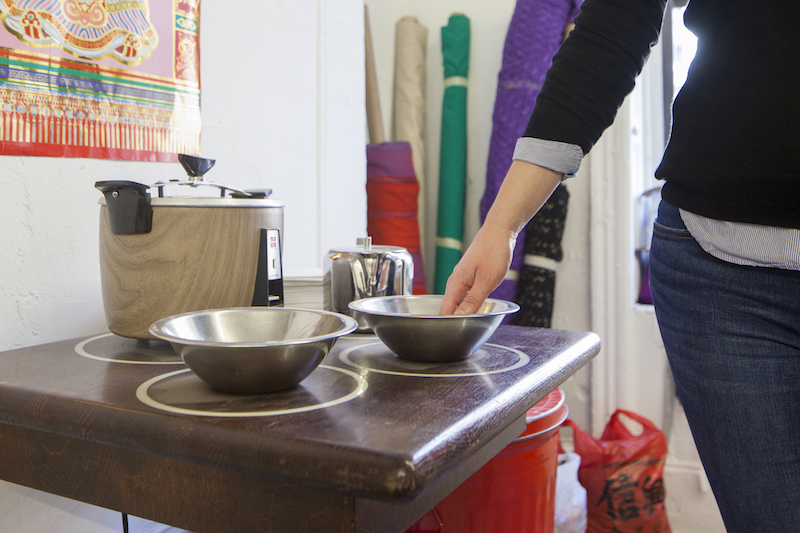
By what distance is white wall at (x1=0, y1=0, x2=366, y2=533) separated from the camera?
43.1 inches

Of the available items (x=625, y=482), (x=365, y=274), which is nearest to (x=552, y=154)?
(x=365, y=274)

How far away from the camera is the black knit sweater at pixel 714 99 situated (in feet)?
2.10

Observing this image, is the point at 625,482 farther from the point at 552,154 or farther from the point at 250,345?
the point at 250,345

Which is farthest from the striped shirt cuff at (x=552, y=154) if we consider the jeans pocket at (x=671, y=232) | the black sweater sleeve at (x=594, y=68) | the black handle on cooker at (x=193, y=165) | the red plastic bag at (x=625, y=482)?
the red plastic bag at (x=625, y=482)

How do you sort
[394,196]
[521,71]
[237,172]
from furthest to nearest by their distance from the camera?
[394,196] < [521,71] < [237,172]

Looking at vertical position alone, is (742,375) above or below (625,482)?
above

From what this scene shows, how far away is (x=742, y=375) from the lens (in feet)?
2.25

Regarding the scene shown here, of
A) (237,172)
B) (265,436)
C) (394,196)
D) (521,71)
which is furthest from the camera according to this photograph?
(394,196)

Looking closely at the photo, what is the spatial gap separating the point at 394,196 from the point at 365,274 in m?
1.14

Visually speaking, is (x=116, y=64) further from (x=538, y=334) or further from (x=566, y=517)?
(x=566, y=517)

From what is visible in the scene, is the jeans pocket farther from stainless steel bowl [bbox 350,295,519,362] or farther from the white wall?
the white wall

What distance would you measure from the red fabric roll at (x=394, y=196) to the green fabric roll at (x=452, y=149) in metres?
0.13

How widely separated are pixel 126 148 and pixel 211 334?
68 centimetres

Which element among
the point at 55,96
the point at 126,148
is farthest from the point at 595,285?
the point at 55,96
